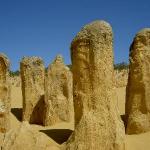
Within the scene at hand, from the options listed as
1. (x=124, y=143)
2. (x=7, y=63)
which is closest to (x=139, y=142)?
(x=124, y=143)

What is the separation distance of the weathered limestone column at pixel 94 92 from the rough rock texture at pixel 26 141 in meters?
0.50

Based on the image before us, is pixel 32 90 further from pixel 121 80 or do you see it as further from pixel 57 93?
pixel 121 80

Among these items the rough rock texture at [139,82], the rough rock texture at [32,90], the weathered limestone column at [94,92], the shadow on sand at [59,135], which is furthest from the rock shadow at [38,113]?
the weathered limestone column at [94,92]

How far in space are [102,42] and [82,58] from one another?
61 cm

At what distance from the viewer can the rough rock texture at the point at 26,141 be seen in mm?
9828

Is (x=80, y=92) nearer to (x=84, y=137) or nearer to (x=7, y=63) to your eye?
(x=84, y=137)

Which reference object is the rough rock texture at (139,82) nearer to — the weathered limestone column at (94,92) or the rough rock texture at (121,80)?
the weathered limestone column at (94,92)

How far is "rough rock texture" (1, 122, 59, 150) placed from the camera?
32.2ft

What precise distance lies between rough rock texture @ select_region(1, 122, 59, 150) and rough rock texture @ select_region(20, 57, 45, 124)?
216 inches

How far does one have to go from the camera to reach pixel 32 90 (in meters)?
16.0

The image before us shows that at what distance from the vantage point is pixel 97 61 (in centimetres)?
1008

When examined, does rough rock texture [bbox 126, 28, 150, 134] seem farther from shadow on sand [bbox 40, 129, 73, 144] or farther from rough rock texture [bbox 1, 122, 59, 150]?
rough rock texture [bbox 1, 122, 59, 150]

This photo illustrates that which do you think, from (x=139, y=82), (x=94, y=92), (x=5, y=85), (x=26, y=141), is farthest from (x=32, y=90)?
(x=94, y=92)

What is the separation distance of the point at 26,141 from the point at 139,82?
3.71 meters
